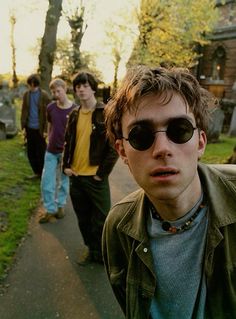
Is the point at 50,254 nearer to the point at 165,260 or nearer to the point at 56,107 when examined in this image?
the point at 56,107

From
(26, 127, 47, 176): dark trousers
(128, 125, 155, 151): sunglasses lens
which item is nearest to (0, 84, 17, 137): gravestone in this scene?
(26, 127, 47, 176): dark trousers

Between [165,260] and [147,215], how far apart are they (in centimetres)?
25

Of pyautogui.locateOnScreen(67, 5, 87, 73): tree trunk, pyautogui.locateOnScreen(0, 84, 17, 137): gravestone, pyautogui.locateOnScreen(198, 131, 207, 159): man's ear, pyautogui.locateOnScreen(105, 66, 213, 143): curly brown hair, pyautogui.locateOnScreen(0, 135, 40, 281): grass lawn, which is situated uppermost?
pyautogui.locateOnScreen(67, 5, 87, 73): tree trunk

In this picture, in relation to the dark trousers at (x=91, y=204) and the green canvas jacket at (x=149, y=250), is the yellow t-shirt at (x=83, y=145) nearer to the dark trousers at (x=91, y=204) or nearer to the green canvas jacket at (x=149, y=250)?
the dark trousers at (x=91, y=204)

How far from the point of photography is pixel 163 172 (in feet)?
5.08

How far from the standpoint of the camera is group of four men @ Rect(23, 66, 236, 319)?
1.55 m

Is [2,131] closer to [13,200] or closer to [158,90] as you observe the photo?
[13,200]

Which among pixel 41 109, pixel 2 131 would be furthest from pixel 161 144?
pixel 2 131

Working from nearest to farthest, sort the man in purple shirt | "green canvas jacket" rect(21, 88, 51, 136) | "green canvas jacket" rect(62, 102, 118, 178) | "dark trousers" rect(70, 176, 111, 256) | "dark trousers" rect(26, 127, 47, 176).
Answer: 1. "green canvas jacket" rect(62, 102, 118, 178)
2. "dark trousers" rect(70, 176, 111, 256)
3. the man in purple shirt
4. "green canvas jacket" rect(21, 88, 51, 136)
5. "dark trousers" rect(26, 127, 47, 176)

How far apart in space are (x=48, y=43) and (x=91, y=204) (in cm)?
773

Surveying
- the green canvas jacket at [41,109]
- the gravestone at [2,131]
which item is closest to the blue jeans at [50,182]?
the green canvas jacket at [41,109]

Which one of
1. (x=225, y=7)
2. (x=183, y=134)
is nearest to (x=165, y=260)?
(x=183, y=134)

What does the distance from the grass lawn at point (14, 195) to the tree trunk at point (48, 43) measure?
243 cm

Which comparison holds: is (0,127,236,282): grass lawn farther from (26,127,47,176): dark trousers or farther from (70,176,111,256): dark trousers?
(70,176,111,256): dark trousers
